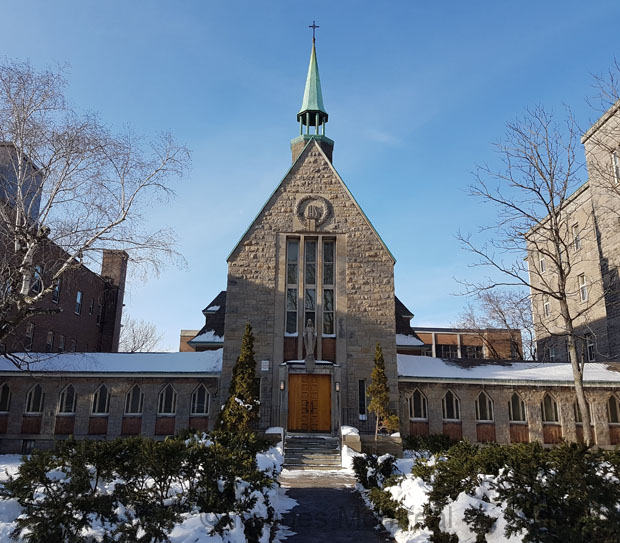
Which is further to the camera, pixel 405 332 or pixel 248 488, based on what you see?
pixel 405 332

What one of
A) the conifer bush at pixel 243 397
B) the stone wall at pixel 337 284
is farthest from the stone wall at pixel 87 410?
the conifer bush at pixel 243 397

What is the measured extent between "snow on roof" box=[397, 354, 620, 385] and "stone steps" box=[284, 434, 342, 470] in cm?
499

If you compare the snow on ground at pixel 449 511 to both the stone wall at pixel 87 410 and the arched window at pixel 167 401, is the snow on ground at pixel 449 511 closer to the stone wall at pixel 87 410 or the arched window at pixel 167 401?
the stone wall at pixel 87 410

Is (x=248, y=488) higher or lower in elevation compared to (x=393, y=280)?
lower

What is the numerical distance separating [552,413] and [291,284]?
1342 centimetres

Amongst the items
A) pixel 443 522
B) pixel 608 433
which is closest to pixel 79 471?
pixel 443 522

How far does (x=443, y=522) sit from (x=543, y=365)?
67.6ft

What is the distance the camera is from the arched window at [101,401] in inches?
930

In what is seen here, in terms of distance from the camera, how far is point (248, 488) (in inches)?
317

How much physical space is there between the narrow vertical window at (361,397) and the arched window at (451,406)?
386 cm

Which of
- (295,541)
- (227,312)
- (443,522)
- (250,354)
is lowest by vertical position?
(295,541)

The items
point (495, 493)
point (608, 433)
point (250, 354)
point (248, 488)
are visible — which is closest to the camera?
point (495, 493)

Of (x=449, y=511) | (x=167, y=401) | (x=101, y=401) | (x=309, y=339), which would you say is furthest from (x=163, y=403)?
(x=449, y=511)

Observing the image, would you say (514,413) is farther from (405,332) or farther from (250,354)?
(250,354)
